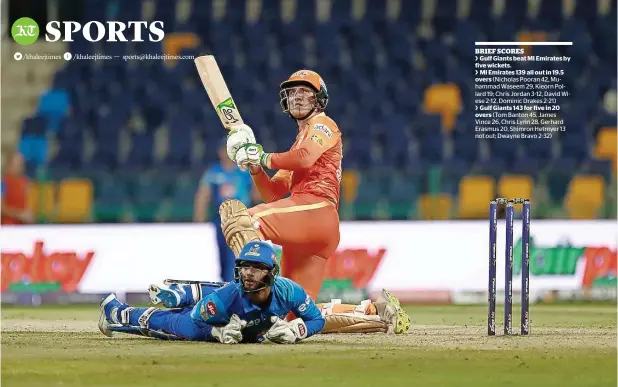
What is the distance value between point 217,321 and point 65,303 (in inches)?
217

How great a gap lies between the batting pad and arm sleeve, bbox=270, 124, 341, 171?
1.08 meters

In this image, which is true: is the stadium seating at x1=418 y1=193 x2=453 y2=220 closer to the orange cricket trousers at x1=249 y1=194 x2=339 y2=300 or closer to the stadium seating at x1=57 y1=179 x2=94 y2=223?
the stadium seating at x1=57 y1=179 x2=94 y2=223

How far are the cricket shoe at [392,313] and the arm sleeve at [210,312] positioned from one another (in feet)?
4.78

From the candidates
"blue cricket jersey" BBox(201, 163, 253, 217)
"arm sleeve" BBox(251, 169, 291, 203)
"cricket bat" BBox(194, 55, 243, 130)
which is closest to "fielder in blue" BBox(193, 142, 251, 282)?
"blue cricket jersey" BBox(201, 163, 253, 217)

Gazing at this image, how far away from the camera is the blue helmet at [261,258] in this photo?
756cm

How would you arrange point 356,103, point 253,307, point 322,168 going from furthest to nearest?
point 356,103
point 322,168
point 253,307

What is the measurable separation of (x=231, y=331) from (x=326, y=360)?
833 millimetres

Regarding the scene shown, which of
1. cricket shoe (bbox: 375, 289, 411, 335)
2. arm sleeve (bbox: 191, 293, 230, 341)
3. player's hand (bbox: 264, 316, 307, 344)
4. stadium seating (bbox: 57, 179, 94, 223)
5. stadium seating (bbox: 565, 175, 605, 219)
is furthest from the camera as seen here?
stadium seating (bbox: 565, 175, 605, 219)

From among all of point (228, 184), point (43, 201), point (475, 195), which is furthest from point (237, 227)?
point (475, 195)

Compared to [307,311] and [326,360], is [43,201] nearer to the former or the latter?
[307,311]

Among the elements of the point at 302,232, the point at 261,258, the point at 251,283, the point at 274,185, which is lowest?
the point at 251,283

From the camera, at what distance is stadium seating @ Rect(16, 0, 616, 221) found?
13539 mm

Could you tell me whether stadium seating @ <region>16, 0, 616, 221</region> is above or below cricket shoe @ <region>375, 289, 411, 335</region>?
above

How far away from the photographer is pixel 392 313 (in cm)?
888
